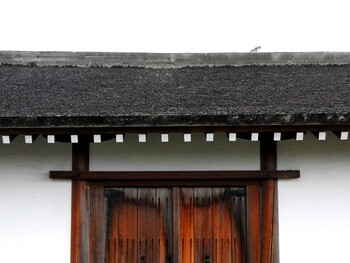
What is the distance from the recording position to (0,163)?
580cm

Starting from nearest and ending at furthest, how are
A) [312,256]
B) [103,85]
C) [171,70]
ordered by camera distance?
[312,256] < [103,85] < [171,70]

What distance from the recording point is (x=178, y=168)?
5797mm

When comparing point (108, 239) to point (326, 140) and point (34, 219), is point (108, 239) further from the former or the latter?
point (326, 140)

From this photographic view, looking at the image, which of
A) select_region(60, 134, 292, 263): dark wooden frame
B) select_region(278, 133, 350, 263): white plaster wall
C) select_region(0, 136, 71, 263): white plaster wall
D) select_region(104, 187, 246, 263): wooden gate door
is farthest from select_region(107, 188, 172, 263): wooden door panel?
select_region(278, 133, 350, 263): white plaster wall

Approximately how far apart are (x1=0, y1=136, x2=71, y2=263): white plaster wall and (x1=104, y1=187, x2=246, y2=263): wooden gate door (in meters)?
0.42

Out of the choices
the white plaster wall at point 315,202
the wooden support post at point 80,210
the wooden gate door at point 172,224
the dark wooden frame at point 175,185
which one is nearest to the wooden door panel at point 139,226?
the wooden gate door at point 172,224

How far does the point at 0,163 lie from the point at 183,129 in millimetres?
1782

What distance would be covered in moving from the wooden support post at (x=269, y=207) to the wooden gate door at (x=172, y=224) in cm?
21

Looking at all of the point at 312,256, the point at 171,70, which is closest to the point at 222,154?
the point at 312,256

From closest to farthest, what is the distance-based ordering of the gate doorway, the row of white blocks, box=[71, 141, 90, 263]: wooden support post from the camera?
the row of white blocks < box=[71, 141, 90, 263]: wooden support post < the gate doorway

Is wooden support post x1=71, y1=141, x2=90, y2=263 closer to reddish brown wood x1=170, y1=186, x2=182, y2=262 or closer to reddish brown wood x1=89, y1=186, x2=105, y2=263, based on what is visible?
reddish brown wood x1=89, y1=186, x2=105, y2=263

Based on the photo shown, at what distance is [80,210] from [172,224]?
851mm

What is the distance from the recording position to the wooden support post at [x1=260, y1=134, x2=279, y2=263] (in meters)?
5.73

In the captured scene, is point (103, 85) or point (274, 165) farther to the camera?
point (103, 85)
